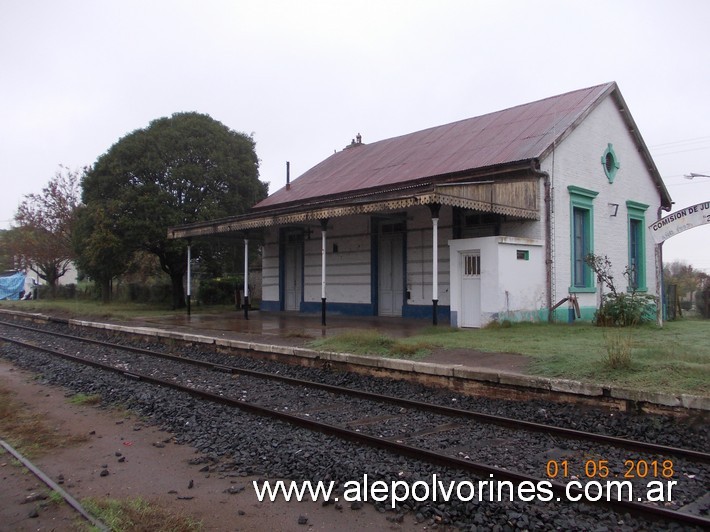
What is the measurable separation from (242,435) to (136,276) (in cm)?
3603

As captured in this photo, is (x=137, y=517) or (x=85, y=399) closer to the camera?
(x=137, y=517)

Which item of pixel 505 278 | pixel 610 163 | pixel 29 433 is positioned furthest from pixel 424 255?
pixel 29 433

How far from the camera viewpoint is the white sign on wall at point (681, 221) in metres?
11.4

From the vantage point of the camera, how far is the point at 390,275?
18312 mm

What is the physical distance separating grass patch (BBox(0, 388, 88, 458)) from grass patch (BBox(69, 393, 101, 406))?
0.66 metres

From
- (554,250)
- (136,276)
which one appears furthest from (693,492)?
(136,276)

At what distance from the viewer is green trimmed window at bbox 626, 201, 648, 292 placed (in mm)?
18453

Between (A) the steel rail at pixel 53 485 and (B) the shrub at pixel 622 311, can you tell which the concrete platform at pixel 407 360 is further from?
(A) the steel rail at pixel 53 485

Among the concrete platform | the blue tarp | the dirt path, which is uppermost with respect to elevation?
the blue tarp

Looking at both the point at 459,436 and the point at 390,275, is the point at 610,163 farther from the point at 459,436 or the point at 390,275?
the point at 459,436

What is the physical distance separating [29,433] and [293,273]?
15.6 metres

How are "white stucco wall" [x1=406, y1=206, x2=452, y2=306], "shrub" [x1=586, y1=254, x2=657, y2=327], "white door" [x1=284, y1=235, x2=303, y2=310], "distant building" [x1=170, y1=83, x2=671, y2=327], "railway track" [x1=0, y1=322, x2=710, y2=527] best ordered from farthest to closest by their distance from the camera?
"white door" [x1=284, y1=235, x2=303, y2=310], "white stucco wall" [x1=406, y1=206, x2=452, y2=306], "distant building" [x1=170, y1=83, x2=671, y2=327], "shrub" [x1=586, y1=254, x2=657, y2=327], "railway track" [x1=0, y1=322, x2=710, y2=527]

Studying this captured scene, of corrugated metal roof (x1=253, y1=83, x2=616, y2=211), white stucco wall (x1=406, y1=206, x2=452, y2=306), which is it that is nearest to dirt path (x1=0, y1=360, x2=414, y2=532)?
white stucco wall (x1=406, y1=206, x2=452, y2=306)

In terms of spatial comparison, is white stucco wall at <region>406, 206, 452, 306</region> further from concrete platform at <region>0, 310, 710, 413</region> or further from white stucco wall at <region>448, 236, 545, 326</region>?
white stucco wall at <region>448, 236, 545, 326</region>
